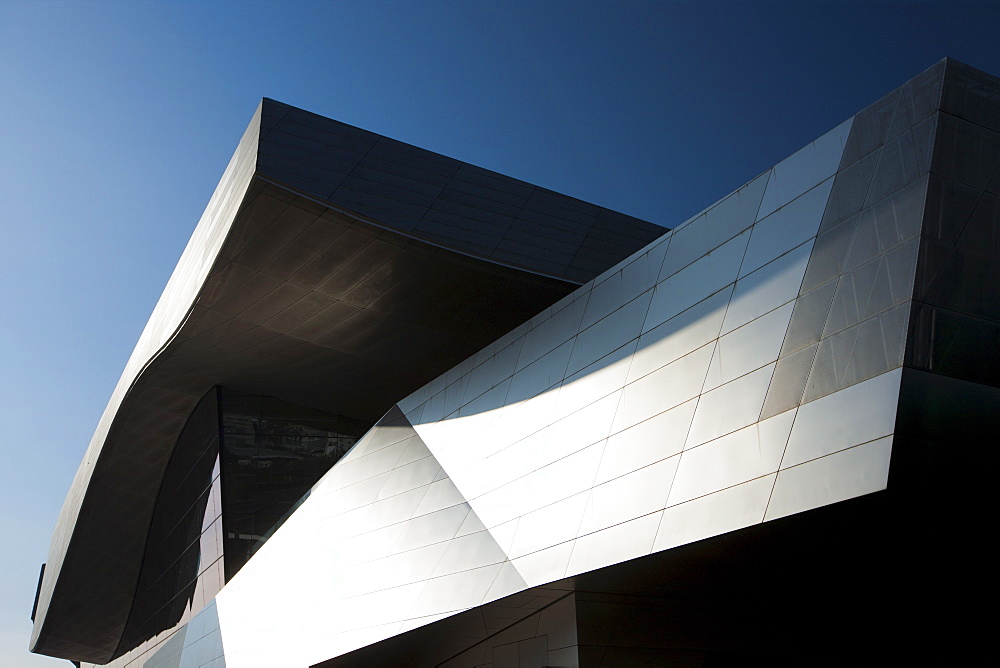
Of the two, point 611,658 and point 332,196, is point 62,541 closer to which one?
point 332,196

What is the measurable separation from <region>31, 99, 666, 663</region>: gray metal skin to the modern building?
0.08m

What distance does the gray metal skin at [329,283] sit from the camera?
14250 millimetres

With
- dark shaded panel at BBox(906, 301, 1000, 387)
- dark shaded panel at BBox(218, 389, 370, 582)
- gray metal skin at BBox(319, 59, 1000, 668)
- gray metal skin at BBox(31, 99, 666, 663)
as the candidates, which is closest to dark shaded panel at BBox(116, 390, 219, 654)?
dark shaded panel at BBox(218, 389, 370, 582)

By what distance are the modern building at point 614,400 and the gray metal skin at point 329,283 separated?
0.26 ft

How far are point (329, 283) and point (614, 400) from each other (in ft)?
28.7

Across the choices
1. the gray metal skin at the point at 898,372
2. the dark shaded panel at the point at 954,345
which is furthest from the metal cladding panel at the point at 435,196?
the dark shaded panel at the point at 954,345

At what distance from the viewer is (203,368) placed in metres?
19.1

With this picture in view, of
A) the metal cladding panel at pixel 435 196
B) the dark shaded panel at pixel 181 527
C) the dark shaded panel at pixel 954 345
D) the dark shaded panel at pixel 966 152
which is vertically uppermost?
the metal cladding panel at pixel 435 196

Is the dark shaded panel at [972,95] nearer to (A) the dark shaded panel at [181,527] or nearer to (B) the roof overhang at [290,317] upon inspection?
(B) the roof overhang at [290,317]

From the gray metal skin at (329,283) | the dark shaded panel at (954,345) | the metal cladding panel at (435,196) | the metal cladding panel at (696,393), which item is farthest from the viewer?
the gray metal skin at (329,283)

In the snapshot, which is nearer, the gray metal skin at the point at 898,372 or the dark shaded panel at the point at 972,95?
the gray metal skin at the point at 898,372

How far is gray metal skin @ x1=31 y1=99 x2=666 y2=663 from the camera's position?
14250 mm

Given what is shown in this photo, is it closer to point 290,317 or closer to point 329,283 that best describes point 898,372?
point 329,283

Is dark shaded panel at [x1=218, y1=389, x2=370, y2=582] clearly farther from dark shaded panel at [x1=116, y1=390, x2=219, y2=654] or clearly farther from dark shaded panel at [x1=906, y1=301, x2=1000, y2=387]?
dark shaded panel at [x1=906, y1=301, x2=1000, y2=387]
